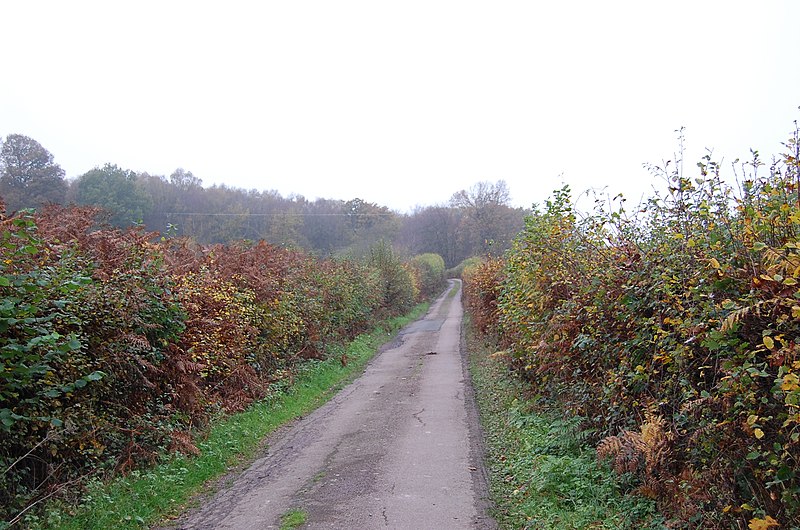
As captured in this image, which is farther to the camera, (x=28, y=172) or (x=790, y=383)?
(x=28, y=172)

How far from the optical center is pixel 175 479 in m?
6.81

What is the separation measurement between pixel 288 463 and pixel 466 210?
196ft

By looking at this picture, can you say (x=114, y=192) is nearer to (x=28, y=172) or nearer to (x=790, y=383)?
(x=28, y=172)

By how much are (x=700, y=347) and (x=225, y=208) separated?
39.6 m

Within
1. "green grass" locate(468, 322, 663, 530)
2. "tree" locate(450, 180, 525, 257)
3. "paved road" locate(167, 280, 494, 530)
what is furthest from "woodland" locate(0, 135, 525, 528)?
"tree" locate(450, 180, 525, 257)

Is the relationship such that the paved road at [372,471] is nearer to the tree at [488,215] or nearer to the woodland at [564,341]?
the woodland at [564,341]

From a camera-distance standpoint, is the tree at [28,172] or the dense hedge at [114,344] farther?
the tree at [28,172]

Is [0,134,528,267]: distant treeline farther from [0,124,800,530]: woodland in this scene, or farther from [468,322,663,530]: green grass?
[468,322,663,530]: green grass

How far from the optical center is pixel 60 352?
18.1 feet

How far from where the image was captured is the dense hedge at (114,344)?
17.6 feet

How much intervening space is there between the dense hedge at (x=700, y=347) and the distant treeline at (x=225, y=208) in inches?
269

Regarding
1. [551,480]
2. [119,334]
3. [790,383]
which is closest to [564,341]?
[551,480]

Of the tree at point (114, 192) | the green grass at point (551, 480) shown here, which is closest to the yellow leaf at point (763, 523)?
the green grass at point (551, 480)

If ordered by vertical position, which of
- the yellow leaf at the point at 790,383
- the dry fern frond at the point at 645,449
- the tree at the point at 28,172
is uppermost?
the tree at the point at 28,172
